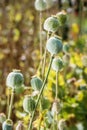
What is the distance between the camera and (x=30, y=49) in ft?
5.13

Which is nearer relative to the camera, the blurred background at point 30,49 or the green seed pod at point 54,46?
the green seed pod at point 54,46

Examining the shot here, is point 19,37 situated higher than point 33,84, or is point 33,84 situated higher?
point 33,84

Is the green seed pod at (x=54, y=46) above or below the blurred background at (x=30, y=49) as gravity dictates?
above

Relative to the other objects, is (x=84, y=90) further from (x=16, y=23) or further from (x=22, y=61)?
(x=16, y=23)

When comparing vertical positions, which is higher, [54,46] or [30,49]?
[54,46]

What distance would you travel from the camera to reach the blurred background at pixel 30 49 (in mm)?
1074

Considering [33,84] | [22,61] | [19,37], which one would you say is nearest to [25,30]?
[19,37]

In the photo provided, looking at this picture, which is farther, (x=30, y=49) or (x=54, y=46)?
(x=30, y=49)

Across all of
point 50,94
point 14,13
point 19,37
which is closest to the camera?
point 50,94

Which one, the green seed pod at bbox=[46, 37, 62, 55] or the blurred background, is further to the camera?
the blurred background

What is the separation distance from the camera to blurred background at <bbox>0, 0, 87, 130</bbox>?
1.07m

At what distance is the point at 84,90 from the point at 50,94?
0.08 m

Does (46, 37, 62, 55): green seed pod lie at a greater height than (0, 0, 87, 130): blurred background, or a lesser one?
greater

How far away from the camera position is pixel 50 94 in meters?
1.03
